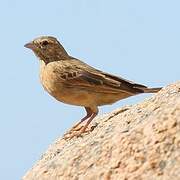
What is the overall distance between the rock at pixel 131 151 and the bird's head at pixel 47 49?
466 cm

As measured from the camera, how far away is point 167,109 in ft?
21.4

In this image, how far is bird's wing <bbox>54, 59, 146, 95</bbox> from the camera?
416 inches

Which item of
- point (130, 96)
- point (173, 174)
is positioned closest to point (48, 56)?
point (130, 96)

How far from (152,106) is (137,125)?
62cm

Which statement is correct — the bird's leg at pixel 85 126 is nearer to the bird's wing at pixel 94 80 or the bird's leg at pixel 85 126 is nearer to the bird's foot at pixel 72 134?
the bird's foot at pixel 72 134

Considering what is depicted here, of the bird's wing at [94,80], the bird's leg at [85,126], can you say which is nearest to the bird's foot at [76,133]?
the bird's leg at [85,126]

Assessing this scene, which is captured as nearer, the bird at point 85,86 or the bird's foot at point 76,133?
the bird's foot at point 76,133

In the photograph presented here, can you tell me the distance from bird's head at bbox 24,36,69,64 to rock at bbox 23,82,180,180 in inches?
184

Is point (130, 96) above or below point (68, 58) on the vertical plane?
below

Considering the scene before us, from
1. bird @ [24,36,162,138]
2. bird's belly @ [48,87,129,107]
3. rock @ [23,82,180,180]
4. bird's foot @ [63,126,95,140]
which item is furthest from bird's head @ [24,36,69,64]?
rock @ [23,82,180,180]

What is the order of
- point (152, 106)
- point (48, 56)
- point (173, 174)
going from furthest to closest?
1. point (48, 56)
2. point (152, 106)
3. point (173, 174)

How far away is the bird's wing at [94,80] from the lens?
34.7 ft

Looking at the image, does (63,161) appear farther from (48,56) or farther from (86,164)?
(48,56)

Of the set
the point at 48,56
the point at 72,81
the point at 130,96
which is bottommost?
the point at 130,96
